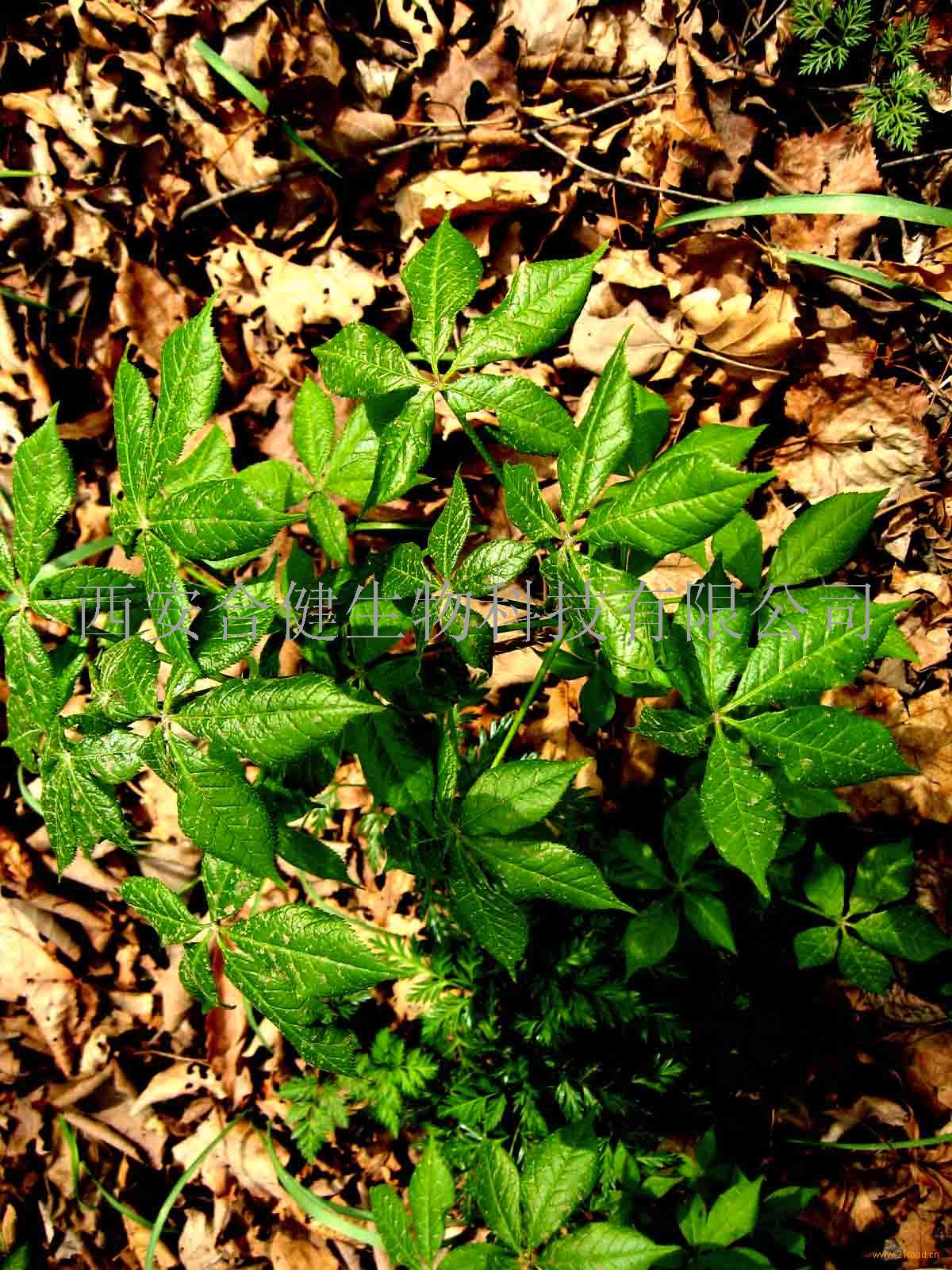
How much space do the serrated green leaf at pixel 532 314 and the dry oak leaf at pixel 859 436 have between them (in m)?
1.19

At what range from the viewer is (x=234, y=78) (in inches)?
97.3

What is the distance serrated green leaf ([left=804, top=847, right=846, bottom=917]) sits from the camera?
6.15 ft

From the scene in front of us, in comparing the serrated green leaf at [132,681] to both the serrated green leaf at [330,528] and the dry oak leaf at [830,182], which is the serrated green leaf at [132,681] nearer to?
the serrated green leaf at [330,528]

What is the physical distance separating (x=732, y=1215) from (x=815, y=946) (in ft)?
1.90

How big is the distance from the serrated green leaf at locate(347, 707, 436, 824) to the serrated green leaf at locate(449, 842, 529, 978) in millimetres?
110

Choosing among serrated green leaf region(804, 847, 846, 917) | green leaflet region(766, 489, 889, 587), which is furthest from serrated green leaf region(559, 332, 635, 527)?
serrated green leaf region(804, 847, 846, 917)

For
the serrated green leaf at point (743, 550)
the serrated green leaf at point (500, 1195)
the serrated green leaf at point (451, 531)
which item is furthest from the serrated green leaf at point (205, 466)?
the serrated green leaf at point (500, 1195)

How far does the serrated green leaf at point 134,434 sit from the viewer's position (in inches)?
50.2

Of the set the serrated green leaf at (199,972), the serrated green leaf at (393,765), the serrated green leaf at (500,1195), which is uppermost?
the serrated green leaf at (393,765)

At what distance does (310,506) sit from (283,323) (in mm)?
1204

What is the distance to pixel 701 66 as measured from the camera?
2.33 m

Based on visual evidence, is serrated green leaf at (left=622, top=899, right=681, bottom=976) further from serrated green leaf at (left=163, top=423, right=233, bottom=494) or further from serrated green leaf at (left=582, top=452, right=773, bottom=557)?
Answer: serrated green leaf at (left=163, top=423, right=233, bottom=494)

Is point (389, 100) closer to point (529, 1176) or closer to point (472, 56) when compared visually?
point (472, 56)

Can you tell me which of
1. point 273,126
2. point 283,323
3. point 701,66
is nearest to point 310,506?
point 283,323
